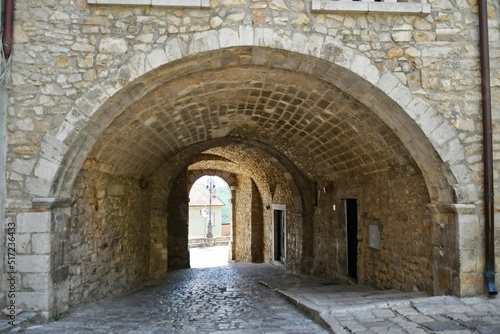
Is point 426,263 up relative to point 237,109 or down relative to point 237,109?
down

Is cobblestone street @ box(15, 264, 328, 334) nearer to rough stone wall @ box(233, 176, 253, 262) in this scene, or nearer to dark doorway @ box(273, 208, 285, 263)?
dark doorway @ box(273, 208, 285, 263)

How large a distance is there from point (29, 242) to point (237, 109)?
3.80m

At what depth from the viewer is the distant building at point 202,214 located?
33.9 m

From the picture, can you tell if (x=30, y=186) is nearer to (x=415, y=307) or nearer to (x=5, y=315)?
(x=5, y=315)

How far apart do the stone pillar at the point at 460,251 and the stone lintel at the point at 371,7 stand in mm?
2392

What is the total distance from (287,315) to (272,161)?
19.5 ft

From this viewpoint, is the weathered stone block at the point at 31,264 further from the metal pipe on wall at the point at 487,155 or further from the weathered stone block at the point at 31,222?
the metal pipe on wall at the point at 487,155

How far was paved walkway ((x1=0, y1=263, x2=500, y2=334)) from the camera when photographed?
14.7 feet

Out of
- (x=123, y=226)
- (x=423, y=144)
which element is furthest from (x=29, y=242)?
(x=423, y=144)

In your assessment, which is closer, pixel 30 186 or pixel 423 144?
pixel 30 186

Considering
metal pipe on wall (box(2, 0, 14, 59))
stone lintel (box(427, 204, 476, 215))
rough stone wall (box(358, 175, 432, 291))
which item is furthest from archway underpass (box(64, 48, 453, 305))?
metal pipe on wall (box(2, 0, 14, 59))

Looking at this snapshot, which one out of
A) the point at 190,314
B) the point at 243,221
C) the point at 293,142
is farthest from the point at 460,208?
the point at 243,221

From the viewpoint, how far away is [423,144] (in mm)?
5422

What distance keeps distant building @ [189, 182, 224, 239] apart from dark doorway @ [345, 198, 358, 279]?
25564mm
